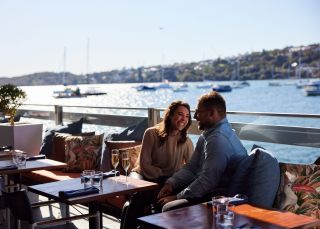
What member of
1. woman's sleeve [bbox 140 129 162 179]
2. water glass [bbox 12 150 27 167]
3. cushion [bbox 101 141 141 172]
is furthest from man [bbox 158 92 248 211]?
cushion [bbox 101 141 141 172]

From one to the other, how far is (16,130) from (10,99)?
54 cm

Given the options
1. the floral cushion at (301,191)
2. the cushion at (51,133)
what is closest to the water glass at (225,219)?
the floral cushion at (301,191)

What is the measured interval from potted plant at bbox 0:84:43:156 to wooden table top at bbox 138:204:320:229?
14.5ft

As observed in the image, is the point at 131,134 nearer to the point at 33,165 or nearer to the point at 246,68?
the point at 33,165

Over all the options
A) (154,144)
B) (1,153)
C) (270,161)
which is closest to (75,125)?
(1,153)

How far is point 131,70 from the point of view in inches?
2012

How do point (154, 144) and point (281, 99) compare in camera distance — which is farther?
point (281, 99)

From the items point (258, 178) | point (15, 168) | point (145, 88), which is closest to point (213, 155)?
point (258, 178)

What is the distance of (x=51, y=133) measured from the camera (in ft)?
21.5

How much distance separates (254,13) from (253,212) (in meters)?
51.6

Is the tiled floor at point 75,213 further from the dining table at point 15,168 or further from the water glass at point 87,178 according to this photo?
the water glass at point 87,178

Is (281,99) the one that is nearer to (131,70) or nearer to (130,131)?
(131,70)

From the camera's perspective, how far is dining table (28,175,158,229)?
10.7ft

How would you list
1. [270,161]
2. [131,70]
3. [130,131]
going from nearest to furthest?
[270,161], [130,131], [131,70]
